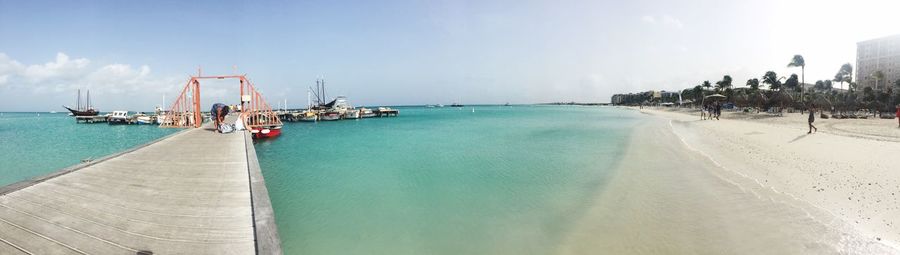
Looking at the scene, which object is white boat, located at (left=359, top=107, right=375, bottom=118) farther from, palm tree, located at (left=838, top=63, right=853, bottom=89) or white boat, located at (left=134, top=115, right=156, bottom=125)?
palm tree, located at (left=838, top=63, right=853, bottom=89)

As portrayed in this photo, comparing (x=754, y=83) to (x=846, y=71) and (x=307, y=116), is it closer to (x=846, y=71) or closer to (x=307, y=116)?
(x=846, y=71)

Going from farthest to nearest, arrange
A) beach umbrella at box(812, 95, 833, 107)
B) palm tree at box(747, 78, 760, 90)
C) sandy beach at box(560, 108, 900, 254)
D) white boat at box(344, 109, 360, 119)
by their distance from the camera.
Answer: white boat at box(344, 109, 360, 119), palm tree at box(747, 78, 760, 90), beach umbrella at box(812, 95, 833, 107), sandy beach at box(560, 108, 900, 254)

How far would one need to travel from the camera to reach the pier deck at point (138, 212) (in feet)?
15.4

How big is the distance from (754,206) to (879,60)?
109079 millimetres

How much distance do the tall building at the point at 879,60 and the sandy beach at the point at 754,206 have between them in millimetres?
89676

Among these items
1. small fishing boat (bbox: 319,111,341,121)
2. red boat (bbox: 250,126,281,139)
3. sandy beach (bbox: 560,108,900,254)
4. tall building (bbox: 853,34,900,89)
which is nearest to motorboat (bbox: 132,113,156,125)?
small fishing boat (bbox: 319,111,341,121)

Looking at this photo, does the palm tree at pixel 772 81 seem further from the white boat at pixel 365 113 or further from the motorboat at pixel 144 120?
the motorboat at pixel 144 120

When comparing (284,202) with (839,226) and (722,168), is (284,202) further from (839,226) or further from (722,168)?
(722,168)

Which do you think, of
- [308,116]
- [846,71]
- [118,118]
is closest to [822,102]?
[846,71]

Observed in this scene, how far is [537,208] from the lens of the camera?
356 inches

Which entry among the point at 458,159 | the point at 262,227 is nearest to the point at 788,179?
the point at 458,159

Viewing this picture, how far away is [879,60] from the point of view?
7750 centimetres

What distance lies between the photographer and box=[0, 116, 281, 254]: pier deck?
469cm

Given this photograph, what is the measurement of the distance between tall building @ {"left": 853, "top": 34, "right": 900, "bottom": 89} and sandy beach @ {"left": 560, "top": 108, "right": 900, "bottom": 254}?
89.7 meters
